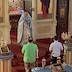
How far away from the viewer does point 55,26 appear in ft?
44.0

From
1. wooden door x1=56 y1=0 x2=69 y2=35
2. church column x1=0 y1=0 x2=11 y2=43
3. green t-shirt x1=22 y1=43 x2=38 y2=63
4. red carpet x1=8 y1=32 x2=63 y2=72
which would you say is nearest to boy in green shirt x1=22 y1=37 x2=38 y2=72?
green t-shirt x1=22 y1=43 x2=38 y2=63

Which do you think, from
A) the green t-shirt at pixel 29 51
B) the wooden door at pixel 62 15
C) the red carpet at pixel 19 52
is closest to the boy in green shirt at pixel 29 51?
the green t-shirt at pixel 29 51

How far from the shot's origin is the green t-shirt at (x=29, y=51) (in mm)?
8281

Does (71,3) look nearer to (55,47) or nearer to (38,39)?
(38,39)

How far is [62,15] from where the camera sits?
1400 cm

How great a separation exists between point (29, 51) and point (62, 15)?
608cm

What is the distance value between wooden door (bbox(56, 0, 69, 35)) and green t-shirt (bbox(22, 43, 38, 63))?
5740 millimetres

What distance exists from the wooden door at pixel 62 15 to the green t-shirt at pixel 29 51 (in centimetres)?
574

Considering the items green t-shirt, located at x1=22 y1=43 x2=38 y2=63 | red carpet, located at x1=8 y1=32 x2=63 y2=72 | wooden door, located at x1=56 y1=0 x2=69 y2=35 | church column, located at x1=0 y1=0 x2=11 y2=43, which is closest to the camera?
green t-shirt, located at x1=22 y1=43 x2=38 y2=63

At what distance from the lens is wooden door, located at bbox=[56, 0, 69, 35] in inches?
542

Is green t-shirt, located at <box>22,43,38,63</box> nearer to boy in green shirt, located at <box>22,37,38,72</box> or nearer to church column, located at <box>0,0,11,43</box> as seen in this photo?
boy in green shirt, located at <box>22,37,38,72</box>

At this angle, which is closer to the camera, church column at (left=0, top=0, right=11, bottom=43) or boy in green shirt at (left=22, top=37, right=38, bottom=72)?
boy in green shirt at (left=22, top=37, right=38, bottom=72)

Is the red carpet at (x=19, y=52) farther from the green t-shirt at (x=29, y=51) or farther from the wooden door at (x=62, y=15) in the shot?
the wooden door at (x=62, y=15)

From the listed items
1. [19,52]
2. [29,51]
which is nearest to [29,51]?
[29,51]
